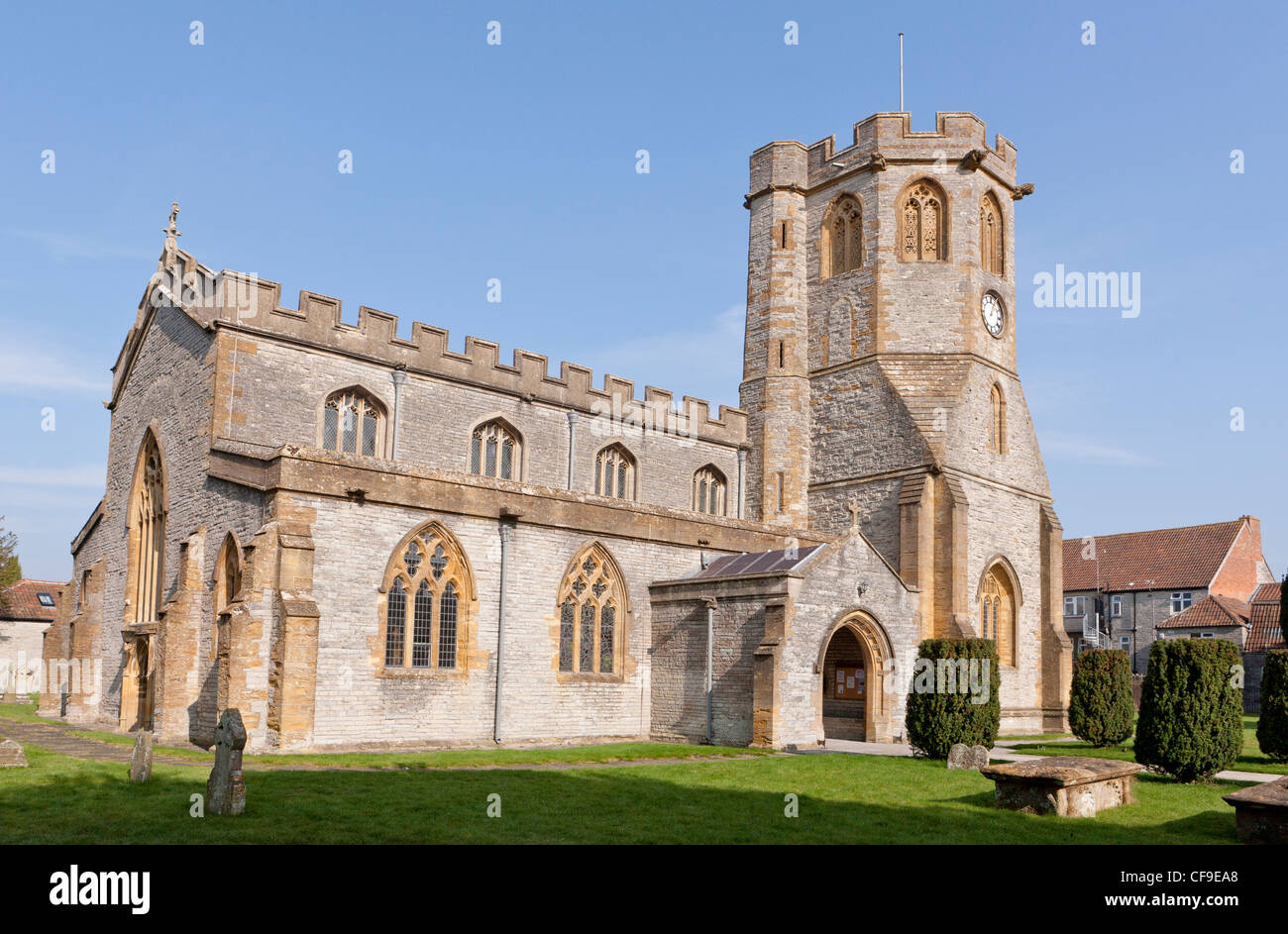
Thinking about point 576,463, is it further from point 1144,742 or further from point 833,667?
point 1144,742

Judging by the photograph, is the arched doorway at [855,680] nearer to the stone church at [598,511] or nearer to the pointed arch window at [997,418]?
the stone church at [598,511]

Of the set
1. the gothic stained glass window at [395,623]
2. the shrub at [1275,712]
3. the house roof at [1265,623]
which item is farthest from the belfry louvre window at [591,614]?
the house roof at [1265,623]

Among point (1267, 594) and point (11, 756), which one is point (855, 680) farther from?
point (1267, 594)

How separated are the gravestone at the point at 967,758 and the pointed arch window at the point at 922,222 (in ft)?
62.9

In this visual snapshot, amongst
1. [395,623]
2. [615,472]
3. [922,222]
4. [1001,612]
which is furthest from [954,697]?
[922,222]

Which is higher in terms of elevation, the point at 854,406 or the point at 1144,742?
the point at 854,406

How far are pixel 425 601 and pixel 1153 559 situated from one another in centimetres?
4767

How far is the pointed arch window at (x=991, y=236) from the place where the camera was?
34312mm

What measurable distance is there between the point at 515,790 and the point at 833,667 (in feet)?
51.5

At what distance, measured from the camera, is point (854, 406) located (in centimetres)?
3297

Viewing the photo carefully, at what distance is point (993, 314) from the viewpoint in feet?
111

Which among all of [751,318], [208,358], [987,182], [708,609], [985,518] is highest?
[987,182]
